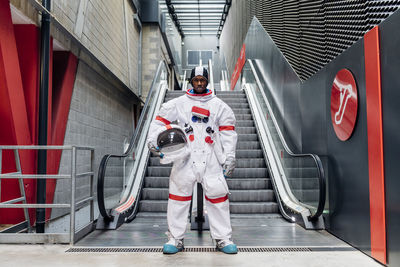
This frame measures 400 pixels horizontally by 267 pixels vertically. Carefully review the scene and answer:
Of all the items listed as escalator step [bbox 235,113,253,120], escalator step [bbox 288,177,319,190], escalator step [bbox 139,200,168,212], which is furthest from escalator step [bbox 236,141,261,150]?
escalator step [bbox 139,200,168,212]

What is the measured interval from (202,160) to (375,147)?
1.46 metres

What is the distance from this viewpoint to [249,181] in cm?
540

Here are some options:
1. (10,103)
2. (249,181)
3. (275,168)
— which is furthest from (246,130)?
(10,103)

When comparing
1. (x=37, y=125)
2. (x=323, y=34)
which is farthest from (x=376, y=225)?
(x=37, y=125)

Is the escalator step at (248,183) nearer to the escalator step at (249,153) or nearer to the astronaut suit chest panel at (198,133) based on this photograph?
the escalator step at (249,153)

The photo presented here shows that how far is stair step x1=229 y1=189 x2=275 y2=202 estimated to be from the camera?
5145 mm

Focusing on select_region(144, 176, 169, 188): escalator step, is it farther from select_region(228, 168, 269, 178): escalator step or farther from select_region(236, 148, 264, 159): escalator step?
select_region(236, 148, 264, 159): escalator step

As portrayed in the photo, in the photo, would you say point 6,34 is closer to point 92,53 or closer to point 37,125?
point 37,125

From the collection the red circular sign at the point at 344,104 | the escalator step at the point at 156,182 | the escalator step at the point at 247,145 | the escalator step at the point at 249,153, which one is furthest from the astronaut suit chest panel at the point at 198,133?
the escalator step at the point at 247,145

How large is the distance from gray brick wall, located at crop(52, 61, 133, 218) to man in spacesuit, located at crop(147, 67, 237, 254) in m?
1.27

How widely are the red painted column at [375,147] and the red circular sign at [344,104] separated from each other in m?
0.27

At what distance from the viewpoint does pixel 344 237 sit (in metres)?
3.46

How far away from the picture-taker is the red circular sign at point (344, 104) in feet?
10.6

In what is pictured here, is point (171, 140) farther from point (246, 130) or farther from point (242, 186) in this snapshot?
point (246, 130)
